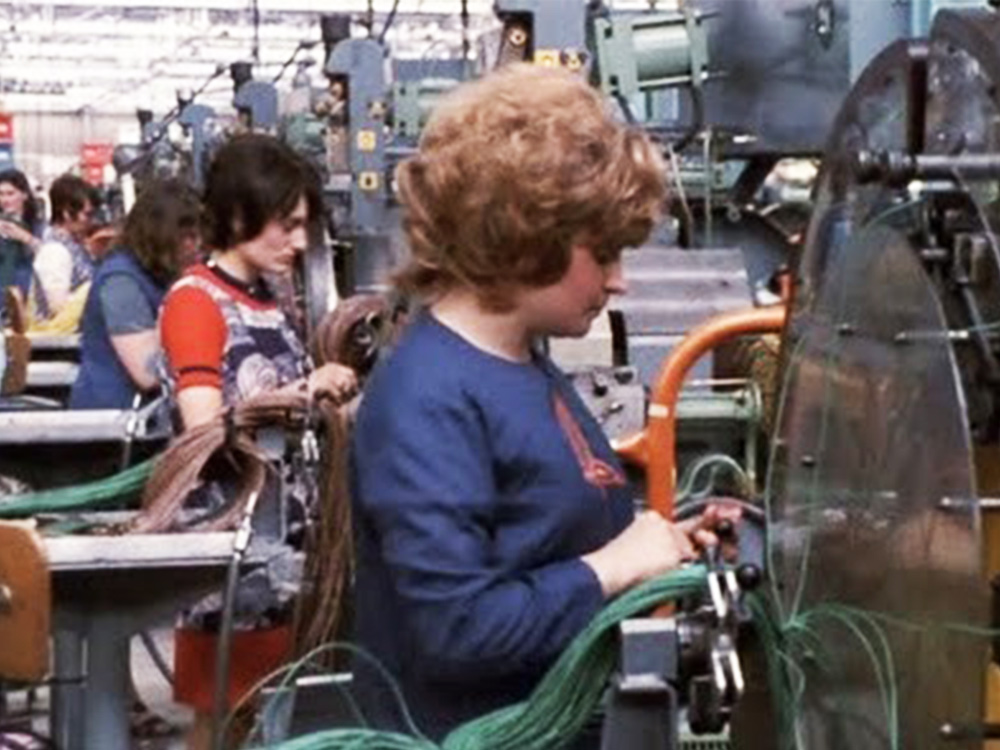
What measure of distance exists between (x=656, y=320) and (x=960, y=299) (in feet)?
A: 8.61

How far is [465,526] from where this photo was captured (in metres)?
1.53

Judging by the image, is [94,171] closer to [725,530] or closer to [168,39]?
[168,39]

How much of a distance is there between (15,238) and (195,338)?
5.71m

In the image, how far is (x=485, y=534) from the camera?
1555mm

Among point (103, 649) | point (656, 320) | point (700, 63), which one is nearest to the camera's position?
point (103, 649)

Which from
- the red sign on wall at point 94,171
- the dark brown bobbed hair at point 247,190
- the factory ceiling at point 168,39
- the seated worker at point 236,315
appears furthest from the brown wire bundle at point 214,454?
the red sign on wall at point 94,171

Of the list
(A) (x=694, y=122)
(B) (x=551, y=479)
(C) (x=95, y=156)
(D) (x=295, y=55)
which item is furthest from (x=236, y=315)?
(C) (x=95, y=156)

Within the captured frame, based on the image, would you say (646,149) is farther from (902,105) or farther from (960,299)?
(960,299)

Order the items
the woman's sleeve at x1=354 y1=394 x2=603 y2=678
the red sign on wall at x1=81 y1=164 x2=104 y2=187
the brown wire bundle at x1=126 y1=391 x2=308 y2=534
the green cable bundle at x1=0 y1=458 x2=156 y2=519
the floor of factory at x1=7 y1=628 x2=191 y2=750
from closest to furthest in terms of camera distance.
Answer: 1. the woman's sleeve at x1=354 y1=394 x2=603 y2=678
2. the brown wire bundle at x1=126 y1=391 x2=308 y2=534
3. the green cable bundle at x1=0 y1=458 x2=156 y2=519
4. the floor of factory at x1=7 y1=628 x2=191 y2=750
5. the red sign on wall at x1=81 y1=164 x2=104 y2=187

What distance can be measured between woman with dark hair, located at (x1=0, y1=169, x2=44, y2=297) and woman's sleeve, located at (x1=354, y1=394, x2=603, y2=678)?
6.67 metres

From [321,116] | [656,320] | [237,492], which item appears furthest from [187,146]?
[237,492]

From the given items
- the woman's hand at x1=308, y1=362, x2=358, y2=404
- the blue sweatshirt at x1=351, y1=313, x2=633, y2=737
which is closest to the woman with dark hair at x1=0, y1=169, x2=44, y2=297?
the woman's hand at x1=308, y1=362, x2=358, y2=404

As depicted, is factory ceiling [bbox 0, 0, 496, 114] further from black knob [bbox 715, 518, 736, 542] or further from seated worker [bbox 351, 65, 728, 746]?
seated worker [bbox 351, 65, 728, 746]

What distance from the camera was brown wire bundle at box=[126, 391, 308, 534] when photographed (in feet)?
8.96
